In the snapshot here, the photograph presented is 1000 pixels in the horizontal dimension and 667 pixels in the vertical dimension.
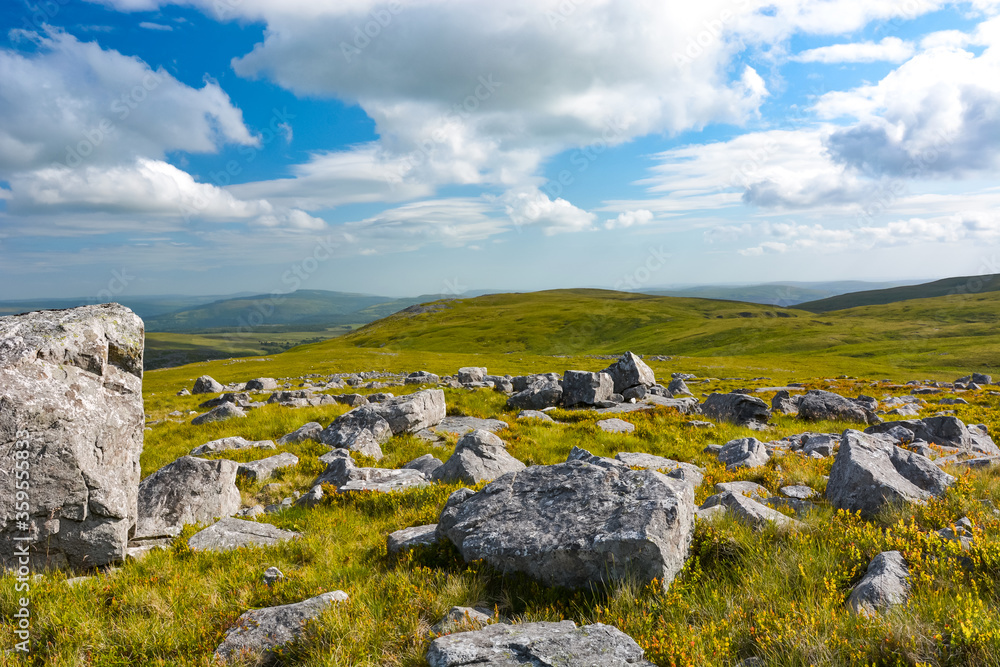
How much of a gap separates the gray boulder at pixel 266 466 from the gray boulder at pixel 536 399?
15334 mm

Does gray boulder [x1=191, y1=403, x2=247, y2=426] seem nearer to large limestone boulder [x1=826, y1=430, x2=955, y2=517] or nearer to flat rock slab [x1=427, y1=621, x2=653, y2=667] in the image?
flat rock slab [x1=427, y1=621, x2=653, y2=667]

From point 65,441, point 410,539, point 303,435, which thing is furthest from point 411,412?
point 65,441

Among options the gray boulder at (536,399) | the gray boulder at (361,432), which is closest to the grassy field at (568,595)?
the gray boulder at (361,432)

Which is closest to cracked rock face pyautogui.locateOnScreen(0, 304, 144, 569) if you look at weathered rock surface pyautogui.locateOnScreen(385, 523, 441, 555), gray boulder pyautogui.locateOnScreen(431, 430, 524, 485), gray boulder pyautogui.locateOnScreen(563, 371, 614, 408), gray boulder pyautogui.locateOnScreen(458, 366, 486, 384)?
weathered rock surface pyautogui.locateOnScreen(385, 523, 441, 555)

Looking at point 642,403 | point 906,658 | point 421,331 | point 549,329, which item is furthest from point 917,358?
point 421,331

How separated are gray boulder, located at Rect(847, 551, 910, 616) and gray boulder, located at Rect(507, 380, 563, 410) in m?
22.5

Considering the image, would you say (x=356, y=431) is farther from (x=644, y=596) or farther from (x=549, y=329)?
(x=549, y=329)

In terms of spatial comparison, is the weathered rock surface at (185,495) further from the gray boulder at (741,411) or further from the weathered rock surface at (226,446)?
the gray boulder at (741,411)

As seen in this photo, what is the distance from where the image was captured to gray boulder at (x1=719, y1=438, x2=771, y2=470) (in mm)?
13914

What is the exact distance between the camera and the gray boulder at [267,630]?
557 cm

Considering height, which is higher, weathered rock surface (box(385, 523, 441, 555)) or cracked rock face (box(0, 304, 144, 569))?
cracked rock face (box(0, 304, 144, 569))

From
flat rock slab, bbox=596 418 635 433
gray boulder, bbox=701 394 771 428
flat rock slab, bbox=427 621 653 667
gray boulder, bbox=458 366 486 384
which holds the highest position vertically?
flat rock slab, bbox=427 621 653 667

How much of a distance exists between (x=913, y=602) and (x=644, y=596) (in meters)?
2.91

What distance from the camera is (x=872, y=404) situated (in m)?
30.2
